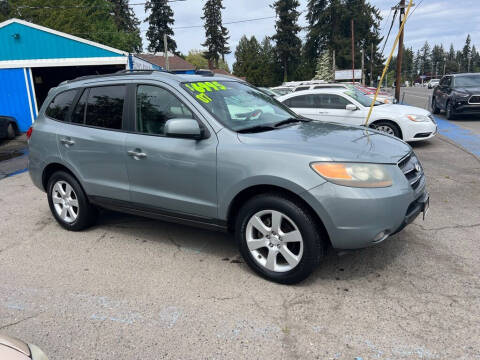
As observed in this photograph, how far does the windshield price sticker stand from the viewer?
3.83m

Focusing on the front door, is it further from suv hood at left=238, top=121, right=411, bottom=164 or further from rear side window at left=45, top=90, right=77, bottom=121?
rear side window at left=45, top=90, right=77, bottom=121

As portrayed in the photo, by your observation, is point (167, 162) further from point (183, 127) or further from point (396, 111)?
point (396, 111)

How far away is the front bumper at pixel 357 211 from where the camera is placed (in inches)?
119

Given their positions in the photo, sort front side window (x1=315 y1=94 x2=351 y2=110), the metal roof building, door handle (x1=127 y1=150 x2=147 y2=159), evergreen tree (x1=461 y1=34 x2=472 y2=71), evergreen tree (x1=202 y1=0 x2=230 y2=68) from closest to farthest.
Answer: door handle (x1=127 y1=150 x2=147 y2=159) → front side window (x1=315 y1=94 x2=351 y2=110) → the metal roof building → evergreen tree (x1=202 y1=0 x2=230 y2=68) → evergreen tree (x1=461 y1=34 x2=472 y2=71)

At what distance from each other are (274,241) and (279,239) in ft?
0.18

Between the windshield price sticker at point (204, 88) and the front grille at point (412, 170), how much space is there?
1.88 meters

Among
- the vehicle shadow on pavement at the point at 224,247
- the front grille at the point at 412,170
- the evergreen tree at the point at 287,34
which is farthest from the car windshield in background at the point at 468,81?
the evergreen tree at the point at 287,34

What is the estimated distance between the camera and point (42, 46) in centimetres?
1673

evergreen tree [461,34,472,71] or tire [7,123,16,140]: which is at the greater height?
evergreen tree [461,34,472,71]

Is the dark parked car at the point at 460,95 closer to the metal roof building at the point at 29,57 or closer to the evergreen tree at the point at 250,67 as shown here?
the metal roof building at the point at 29,57

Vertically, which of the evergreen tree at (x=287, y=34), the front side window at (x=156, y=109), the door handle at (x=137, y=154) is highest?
the evergreen tree at (x=287, y=34)

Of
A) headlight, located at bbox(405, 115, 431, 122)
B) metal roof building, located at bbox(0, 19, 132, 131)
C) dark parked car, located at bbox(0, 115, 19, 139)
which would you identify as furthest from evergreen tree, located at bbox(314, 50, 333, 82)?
headlight, located at bbox(405, 115, 431, 122)

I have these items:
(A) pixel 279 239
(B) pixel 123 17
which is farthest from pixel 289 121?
(B) pixel 123 17

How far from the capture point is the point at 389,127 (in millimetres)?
9641
